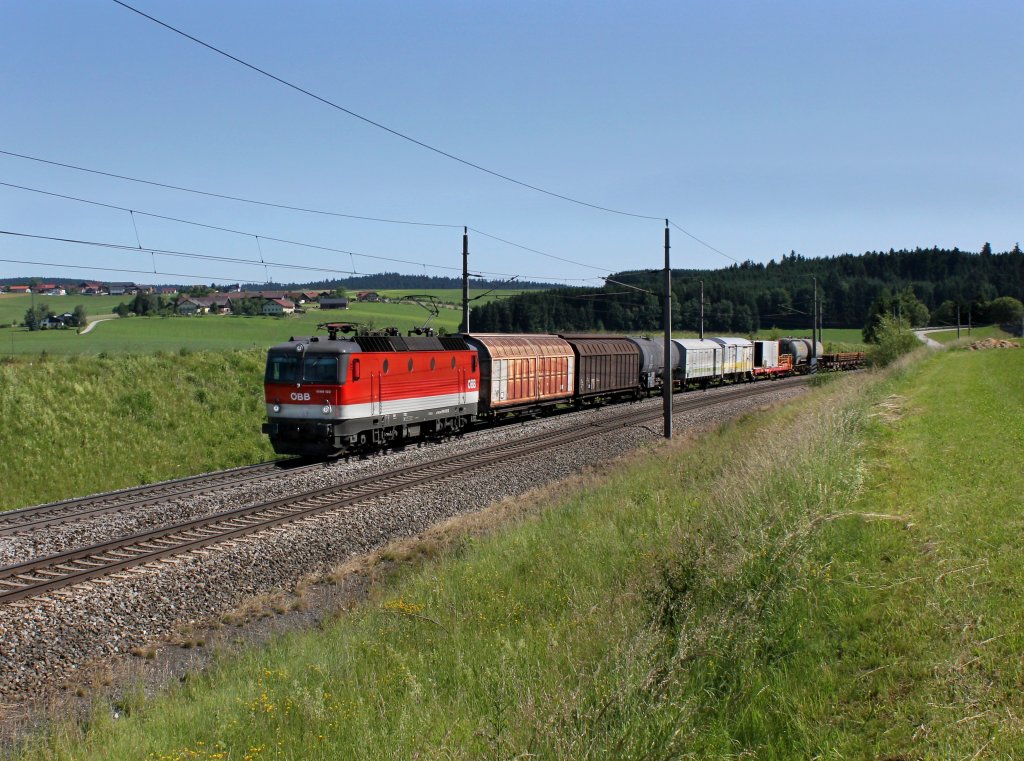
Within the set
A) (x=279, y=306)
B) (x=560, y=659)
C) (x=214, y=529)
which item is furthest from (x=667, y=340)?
(x=279, y=306)

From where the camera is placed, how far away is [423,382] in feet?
82.5

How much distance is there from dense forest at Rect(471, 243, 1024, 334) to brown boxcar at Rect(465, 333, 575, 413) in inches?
1727

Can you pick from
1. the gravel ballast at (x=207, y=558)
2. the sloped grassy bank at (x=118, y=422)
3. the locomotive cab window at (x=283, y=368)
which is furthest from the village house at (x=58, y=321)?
the gravel ballast at (x=207, y=558)

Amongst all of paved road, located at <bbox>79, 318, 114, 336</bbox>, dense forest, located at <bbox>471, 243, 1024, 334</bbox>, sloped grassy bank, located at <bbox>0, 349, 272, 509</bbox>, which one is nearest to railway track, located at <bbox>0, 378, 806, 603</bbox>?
sloped grassy bank, located at <bbox>0, 349, 272, 509</bbox>

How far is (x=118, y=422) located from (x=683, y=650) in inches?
966

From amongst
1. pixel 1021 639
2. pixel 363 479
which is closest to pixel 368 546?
pixel 363 479

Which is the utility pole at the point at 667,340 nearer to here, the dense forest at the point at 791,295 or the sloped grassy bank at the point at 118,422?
the sloped grassy bank at the point at 118,422

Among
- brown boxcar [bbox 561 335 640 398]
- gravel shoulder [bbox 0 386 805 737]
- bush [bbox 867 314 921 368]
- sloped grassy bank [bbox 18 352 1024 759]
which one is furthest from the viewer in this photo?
bush [bbox 867 314 921 368]

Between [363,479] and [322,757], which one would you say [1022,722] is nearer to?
[322,757]

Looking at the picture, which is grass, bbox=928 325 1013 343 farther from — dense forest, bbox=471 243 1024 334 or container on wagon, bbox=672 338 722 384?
container on wagon, bbox=672 338 722 384

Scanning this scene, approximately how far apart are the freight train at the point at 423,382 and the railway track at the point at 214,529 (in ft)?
7.40

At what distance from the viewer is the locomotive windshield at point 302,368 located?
21.6 meters

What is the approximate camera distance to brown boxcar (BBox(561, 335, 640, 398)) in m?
36.8

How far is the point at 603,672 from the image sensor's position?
6.60 metres
